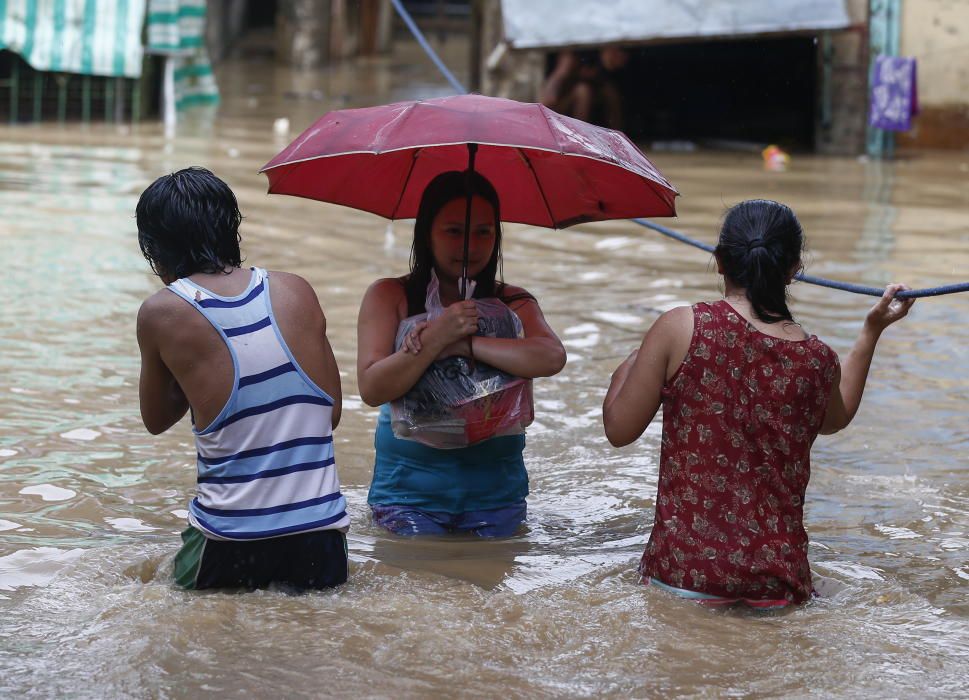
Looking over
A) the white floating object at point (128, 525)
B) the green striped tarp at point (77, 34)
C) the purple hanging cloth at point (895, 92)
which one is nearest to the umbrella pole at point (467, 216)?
the white floating object at point (128, 525)

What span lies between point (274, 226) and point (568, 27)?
4.87 m

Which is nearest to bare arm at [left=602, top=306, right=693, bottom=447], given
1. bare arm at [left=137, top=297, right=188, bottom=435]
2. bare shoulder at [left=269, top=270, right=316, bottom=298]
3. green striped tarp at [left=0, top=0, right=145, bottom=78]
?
bare shoulder at [left=269, top=270, right=316, bottom=298]

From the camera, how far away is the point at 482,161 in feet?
13.3

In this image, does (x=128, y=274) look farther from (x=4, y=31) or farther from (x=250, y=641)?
(x=4, y=31)

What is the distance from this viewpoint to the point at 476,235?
363 cm

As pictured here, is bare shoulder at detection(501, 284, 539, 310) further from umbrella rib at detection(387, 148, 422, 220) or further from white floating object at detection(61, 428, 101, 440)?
white floating object at detection(61, 428, 101, 440)

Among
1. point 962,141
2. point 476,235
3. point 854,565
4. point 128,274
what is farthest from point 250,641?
point 962,141

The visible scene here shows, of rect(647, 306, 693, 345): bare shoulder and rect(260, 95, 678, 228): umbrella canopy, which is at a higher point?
rect(260, 95, 678, 228): umbrella canopy

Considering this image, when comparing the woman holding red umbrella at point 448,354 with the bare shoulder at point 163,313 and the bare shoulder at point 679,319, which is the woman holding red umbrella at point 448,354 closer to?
the bare shoulder at point 679,319

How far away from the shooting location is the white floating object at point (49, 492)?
14.1 ft

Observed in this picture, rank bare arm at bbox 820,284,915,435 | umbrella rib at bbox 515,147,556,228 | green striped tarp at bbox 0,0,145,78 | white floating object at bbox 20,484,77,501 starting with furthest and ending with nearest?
1. green striped tarp at bbox 0,0,145,78
2. white floating object at bbox 20,484,77,501
3. umbrella rib at bbox 515,147,556,228
4. bare arm at bbox 820,284,915,435

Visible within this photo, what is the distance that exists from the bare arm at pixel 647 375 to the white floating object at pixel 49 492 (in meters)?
2.04

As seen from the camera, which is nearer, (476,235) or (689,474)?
(689,474)

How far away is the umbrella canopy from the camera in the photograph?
3.28 m
